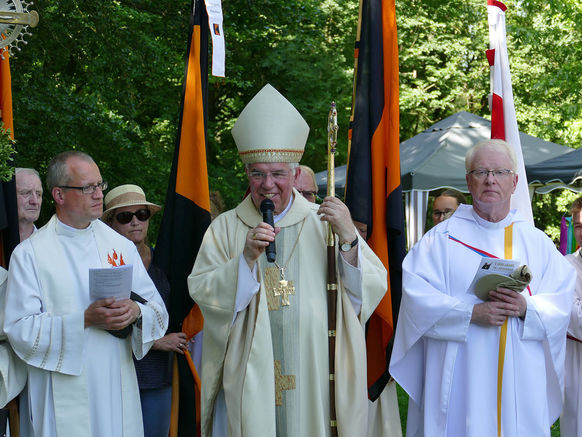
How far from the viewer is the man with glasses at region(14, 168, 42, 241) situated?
4859 millimetres

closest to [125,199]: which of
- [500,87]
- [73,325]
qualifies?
[73,325]

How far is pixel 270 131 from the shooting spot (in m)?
4.18

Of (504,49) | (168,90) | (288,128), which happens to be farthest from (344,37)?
(288,128)

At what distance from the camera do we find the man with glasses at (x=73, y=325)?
395 cm

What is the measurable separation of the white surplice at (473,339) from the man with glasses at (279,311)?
0.31 meters

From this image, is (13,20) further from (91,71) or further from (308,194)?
(91,71)

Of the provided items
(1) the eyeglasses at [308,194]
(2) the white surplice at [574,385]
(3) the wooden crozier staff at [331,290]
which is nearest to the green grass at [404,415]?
(2) the white surplice at [574,385]

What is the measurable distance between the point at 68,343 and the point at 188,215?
1466 mm

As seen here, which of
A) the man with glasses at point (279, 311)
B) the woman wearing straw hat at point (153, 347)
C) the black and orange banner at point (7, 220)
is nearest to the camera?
the man with glasses at point (279, 311)

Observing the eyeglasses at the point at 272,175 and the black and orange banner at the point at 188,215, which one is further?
the black and orange banner at the point at 188,215

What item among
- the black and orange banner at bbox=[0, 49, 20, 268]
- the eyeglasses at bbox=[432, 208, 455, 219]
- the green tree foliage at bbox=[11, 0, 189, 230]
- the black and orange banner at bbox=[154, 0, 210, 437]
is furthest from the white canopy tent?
the black and orange banner at bbox=[0, 49, 20, 268]

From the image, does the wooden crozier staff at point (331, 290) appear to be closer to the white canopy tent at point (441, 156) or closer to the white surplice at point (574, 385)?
the white surplice at point (574, 385)

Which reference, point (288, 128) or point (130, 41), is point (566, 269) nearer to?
point (288, 128)

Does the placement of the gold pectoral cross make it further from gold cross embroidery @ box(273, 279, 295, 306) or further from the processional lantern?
the processional lantern
